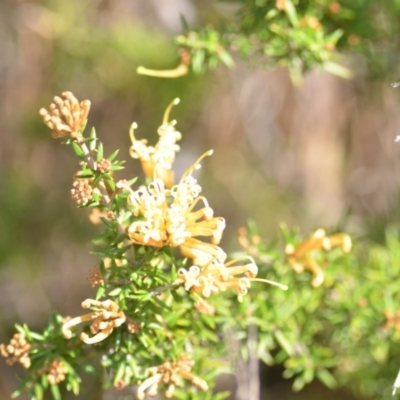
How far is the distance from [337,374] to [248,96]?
1217 mm

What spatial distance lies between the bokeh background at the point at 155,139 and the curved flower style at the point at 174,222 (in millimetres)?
1224

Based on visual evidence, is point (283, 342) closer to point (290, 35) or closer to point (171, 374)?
point (171, 374)

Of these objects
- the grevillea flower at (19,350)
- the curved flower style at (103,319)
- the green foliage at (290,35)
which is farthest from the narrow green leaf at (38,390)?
the green foliage at (290,35)

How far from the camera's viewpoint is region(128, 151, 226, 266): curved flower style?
65 cm

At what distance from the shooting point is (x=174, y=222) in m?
→ 0.64

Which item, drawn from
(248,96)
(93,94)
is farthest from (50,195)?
(248,96)

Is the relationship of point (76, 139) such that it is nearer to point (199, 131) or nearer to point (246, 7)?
point (246, 7)

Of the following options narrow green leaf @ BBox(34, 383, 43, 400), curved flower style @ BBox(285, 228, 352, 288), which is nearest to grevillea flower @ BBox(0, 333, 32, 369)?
→ narrow green leaf @ BBox(34, 383, 43, 400)

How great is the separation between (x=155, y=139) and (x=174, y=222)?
1.30 m

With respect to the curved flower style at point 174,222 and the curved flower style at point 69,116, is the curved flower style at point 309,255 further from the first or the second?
the curved flower style at point 69,116

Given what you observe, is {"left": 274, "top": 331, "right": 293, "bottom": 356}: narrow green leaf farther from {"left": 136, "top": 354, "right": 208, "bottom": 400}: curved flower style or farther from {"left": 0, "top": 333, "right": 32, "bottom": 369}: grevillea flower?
{"left": 0, "top": 333, "right": 32, "bottom": 369}: grevillea flower

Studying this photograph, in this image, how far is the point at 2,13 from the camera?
217 centimetres

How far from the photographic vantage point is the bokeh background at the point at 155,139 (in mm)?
2002

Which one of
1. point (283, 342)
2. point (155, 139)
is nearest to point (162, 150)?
point (283, 342)
